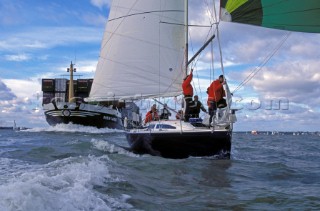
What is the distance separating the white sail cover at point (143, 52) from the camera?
15070mm

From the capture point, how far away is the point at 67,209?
495 cm

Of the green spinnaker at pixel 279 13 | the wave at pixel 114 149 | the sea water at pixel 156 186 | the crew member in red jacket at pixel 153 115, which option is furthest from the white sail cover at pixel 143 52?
the green spinnaker at pixel 279 13

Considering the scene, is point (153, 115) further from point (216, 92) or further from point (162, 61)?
point (216, 92)

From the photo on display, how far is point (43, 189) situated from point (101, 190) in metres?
1.44

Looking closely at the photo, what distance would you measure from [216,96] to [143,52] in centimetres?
474

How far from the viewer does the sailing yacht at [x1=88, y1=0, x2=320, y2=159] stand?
9.16 metres

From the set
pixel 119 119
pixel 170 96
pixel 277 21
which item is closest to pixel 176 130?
pixel 170 96

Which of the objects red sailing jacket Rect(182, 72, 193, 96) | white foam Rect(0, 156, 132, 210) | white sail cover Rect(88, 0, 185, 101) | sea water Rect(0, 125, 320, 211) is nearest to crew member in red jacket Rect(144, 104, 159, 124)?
white sail cover Rect(88, 0, 185, 101)

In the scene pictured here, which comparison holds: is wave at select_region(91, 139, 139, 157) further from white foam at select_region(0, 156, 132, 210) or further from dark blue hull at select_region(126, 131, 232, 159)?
white foam at select_region(0, 156, 132, 210)

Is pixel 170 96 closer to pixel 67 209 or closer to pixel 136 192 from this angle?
pixel 136 192

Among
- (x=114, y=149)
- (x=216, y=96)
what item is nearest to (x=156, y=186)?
(x=216, y=96)

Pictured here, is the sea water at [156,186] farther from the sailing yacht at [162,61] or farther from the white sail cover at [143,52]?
the white sail cover at [143,52]

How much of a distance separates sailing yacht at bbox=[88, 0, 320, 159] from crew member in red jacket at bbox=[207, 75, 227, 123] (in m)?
0.28

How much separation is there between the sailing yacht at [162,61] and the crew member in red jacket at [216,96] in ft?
0.91
